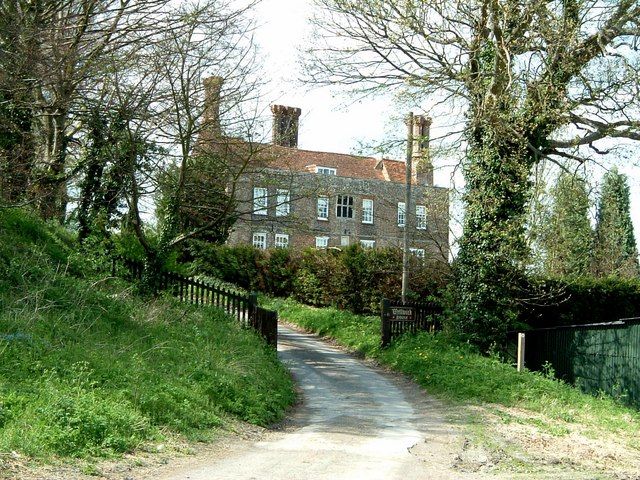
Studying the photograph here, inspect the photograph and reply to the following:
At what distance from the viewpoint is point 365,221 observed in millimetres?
58312

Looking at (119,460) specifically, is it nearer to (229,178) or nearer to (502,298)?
(229,178)

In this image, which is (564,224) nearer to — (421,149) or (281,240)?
(421,149)

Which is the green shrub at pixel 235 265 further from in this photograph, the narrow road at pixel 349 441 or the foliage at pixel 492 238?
the narrow road at pixel 349 441

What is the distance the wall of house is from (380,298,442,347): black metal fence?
76.2 inches

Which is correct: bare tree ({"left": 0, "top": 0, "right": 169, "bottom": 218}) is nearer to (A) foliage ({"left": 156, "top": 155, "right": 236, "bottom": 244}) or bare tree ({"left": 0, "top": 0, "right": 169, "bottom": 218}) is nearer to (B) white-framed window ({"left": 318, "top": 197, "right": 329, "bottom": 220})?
(A) foliage ({"left": 156, "top": 155, "right": 236, "bottom": 244})

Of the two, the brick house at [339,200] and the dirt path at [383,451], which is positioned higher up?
the brick house at [339,200]

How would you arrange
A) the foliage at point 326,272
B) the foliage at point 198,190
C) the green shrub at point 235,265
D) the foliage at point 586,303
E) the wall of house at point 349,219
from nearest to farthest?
the foliage at point 198,190
the wall of house at point 349,219
the foliage at point 586,303
the foliage at point 326,272
the green shrub at point 235,265

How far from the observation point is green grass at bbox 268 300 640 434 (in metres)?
15.2

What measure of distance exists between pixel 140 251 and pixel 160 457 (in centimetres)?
1393

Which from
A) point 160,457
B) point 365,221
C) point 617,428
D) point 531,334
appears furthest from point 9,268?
point 365,221

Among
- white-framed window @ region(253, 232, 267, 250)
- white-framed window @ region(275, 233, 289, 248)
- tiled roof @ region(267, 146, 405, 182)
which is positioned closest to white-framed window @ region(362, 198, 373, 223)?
tiled roof @ region(267, 146, 405, 182)

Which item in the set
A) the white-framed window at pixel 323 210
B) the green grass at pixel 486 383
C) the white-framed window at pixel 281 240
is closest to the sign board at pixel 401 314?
the green grass at pixel 486 383

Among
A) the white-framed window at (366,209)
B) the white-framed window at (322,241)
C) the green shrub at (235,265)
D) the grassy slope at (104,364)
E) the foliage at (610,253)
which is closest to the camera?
the grassy slope at (104,364)

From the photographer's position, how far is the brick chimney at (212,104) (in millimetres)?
18406
